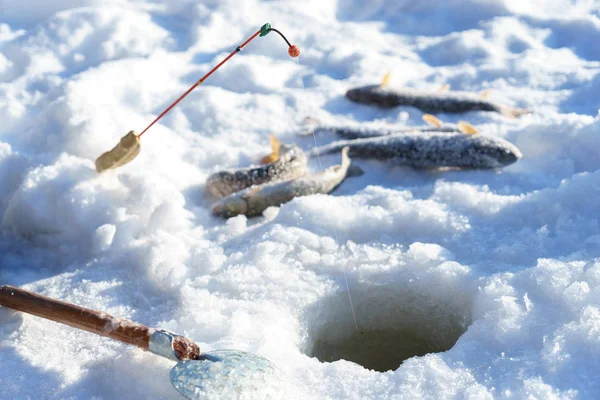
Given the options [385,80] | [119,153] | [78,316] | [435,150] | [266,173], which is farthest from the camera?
[385,80]

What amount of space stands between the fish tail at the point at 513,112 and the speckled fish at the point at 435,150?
2.98ft

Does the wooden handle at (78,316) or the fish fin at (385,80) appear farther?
the fish fin at (385,80)

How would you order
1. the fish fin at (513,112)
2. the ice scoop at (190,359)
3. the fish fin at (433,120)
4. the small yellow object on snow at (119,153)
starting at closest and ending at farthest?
the ice scoop at (190,359)
the small yellow object on snow at (119,153)
the fish fin at (433,120)
the fish fin at (513,112)

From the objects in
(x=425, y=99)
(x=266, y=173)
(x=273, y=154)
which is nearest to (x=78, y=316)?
(x=266, y=173)

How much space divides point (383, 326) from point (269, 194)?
52.4 inches

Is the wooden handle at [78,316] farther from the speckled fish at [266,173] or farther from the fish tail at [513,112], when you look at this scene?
the fish tail at [513,112]

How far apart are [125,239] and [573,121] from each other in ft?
10.8

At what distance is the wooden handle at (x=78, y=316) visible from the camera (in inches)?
89.7

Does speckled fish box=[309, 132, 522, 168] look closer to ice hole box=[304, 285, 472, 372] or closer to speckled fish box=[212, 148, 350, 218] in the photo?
speckled fish box=[212, 148, 350, 218]

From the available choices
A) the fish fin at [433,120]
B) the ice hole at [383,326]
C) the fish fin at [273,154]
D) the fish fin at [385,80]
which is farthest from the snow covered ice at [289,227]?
the fish fin at [433,120]

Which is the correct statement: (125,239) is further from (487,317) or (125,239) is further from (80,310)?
(487,317)

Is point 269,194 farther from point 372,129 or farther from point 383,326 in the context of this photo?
point 372,129

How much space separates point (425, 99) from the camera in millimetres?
5617

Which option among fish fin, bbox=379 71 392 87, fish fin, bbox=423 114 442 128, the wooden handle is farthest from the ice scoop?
fish fin, bbox=379 71 392 87
